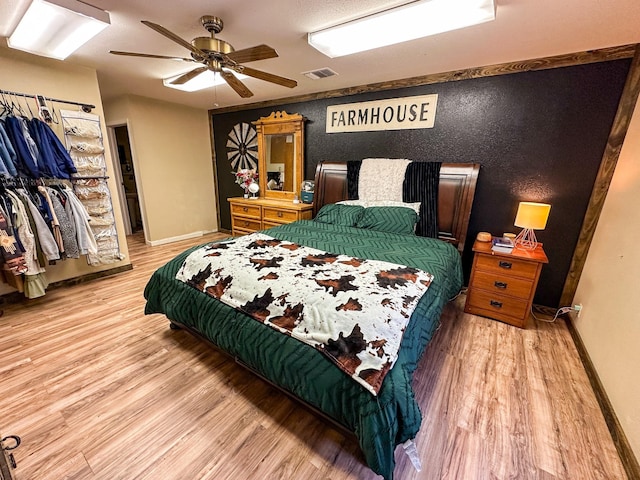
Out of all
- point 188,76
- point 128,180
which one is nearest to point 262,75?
point 188,76

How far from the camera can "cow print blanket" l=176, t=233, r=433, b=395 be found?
1.20 m

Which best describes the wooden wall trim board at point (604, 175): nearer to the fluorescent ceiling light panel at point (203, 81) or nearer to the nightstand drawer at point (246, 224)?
the fluorescent ceiling light panel at point (203, 81)

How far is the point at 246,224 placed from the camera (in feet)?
13.6

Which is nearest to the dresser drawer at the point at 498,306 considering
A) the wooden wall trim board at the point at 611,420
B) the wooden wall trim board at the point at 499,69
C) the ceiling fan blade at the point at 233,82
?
the wooden wall trim board at the point at 611,420

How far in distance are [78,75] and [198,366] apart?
316 centimetres

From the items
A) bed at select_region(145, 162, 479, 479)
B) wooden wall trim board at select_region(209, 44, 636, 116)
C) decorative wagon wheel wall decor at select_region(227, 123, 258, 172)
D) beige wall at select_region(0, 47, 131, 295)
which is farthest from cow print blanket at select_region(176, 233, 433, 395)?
decorative wagon wheel wall decor at select_region(227, 123, 258, 172)

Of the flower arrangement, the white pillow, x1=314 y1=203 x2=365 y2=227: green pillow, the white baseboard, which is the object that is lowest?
the white baseboard

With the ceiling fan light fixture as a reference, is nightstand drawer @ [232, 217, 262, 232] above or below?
below

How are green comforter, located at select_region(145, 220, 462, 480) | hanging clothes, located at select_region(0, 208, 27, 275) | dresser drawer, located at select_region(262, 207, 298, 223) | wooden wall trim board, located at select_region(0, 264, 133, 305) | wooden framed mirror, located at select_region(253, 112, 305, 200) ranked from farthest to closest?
wooden framed mirror, located at select_region(253, 112, 305, 200) < dresser drawer, located at select_region(262, 207, 298, 223) < wooden wall trim board, located at select_region(0, 264, 133, 305) < hanging clothes, located at select_region(0, 208, 27, 275) < green comforter, located at select_region(145, 220, 462, 480)

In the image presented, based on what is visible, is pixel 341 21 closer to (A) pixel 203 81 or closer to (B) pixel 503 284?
(A) pixel 203 81

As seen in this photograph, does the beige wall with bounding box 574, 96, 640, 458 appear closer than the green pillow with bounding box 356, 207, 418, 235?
Yes

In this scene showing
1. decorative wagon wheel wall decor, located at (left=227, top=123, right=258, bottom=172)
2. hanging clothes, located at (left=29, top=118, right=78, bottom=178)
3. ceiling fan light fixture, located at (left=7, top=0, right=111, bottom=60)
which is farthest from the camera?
decorative wagon wheel wall decor, located at (left=227, top=123, right=258, bottom=172)

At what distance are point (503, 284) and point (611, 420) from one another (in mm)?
1082

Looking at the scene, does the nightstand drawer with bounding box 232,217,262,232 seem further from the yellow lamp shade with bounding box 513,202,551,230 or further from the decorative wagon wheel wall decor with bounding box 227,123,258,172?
the yellow lamp shade with bounding box 513,202,551,230
